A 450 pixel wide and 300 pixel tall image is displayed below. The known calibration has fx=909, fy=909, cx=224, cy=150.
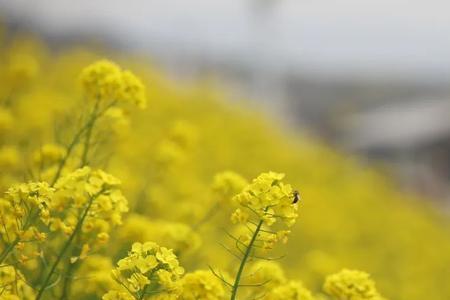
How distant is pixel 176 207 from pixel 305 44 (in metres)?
10.7

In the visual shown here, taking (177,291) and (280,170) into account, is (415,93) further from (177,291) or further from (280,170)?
(177,291)

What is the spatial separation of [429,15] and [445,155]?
199 centimetres

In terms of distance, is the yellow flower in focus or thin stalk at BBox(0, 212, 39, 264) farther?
the yellow flower in focus

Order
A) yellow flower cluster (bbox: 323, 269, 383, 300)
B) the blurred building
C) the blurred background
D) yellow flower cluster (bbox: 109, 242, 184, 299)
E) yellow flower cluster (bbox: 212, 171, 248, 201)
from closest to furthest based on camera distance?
yellow flower cluster (bbox: 109, 242, 184, 299) → yellow flower cluster (bbox: 323, 269, 383, 300) → yellow flower cluster (bbox: 212, 171, 248, 201) → the blurred background → the blurred building

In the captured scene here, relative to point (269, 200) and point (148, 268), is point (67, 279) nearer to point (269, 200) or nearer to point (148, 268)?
point (148, 268)

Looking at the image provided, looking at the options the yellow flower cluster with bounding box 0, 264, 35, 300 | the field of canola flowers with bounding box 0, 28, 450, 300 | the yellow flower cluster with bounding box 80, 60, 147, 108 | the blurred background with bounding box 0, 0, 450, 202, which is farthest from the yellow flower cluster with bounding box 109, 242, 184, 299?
the blurred background with bounding box 0, 0, 450, 202

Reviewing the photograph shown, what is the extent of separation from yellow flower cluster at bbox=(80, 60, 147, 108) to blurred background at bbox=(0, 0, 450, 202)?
7.40 metres

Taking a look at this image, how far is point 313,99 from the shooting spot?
19.2 m

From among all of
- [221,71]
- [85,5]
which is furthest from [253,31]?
[221,71]

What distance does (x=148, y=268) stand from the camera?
161 centimetres

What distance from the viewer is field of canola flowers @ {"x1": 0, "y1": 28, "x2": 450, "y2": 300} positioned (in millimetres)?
1726

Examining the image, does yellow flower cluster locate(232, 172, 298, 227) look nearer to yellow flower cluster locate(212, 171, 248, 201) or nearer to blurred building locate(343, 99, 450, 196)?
yellow flower cluster locate(212, 171, 248, 201)

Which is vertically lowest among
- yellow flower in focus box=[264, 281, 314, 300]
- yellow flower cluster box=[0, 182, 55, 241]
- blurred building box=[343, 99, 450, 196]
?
yellow flower cluster box=[0, 182, 55, 241]

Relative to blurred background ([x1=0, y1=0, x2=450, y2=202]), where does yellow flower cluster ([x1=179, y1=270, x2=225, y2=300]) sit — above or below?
below
